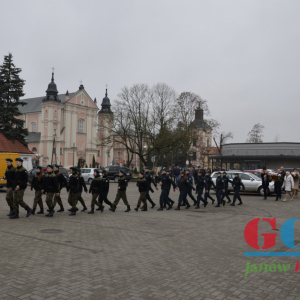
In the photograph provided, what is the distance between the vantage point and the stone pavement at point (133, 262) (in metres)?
5.23

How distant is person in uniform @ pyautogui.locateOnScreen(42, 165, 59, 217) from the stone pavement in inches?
47.1

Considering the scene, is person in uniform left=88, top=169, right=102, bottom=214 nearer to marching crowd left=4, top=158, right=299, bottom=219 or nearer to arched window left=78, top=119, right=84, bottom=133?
marching crowd left=4, top=158, right=299, bottom=219

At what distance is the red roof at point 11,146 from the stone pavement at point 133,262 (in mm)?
32329

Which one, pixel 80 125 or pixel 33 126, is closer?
pixel 33 126

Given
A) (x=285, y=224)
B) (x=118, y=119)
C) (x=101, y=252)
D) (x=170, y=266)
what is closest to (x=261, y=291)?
(x=170, y=266)

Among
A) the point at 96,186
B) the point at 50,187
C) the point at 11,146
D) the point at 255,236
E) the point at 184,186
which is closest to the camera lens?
the point at 255,236

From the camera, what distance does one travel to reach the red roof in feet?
137

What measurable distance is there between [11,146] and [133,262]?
4009cm

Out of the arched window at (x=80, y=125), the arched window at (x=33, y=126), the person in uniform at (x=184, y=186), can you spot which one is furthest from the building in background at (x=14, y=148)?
the arched window at (x=33, y=126)

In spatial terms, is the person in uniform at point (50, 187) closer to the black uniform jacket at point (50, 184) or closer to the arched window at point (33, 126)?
the black uniform jacket at point (50, 184)

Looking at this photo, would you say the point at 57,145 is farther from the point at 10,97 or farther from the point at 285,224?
the point at 285,224

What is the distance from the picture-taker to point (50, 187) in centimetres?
1315

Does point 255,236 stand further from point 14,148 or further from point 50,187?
point 14,148

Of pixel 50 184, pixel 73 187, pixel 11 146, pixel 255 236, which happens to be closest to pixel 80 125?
pixel 11 146
